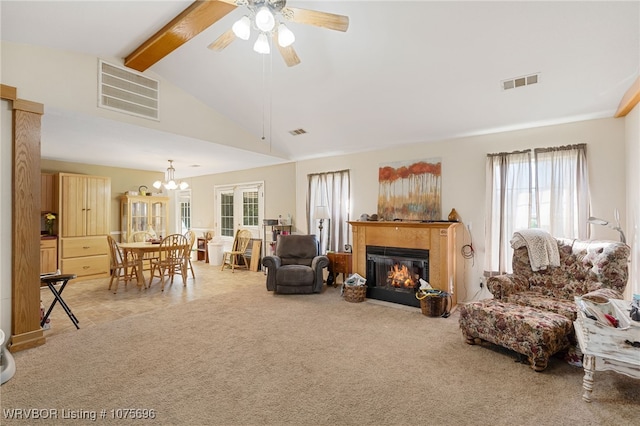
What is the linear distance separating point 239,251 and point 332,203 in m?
2.64

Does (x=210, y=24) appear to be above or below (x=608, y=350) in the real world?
above

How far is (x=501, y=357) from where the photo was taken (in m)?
2.72

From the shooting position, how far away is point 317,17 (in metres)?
2.21

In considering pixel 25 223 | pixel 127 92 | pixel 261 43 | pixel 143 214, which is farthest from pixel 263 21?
pixel 143 214

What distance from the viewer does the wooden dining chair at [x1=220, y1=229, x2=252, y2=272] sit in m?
6.87

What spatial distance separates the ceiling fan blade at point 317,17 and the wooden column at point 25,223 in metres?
2.73

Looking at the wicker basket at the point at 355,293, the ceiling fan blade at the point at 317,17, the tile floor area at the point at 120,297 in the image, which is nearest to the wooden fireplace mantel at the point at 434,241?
the wicker basket at the point at 355,293

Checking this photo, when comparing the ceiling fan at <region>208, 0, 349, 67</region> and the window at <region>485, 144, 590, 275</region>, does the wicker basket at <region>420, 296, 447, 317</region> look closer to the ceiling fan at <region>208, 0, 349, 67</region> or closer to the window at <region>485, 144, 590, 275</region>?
the window at <region>485, 144, 590, 275</region>

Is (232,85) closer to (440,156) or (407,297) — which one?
(440,156)

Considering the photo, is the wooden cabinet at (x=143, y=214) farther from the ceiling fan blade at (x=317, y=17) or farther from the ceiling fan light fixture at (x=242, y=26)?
the ceiling fan blade at (x=317, y=17)

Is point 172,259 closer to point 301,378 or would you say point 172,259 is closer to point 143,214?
point 143,214

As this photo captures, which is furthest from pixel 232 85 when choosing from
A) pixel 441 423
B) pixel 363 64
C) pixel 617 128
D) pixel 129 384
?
pixel 617 128

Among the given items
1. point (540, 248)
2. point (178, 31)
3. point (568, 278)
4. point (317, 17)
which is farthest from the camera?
point (540, 248)

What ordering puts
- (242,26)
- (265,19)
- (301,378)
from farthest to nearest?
(301,378), (242,26), (265,19)
